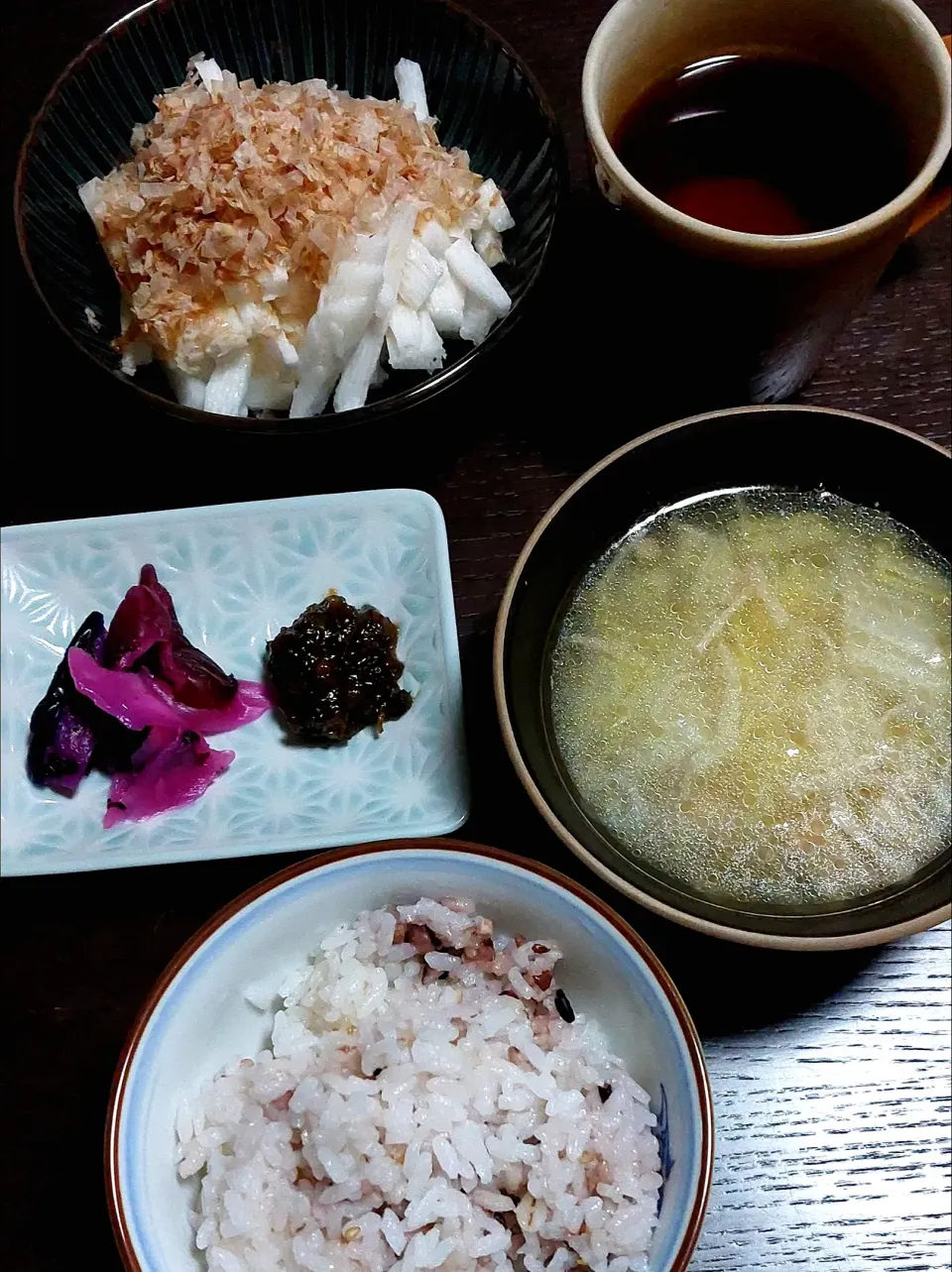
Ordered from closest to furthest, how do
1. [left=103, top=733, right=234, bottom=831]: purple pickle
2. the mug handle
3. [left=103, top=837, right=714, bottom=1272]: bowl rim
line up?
[left=103, top=837, right=714, bottom=1272]: bowl rim
the mug handle
[left=103, top=733, right=234, bottom=831]: purple pickle

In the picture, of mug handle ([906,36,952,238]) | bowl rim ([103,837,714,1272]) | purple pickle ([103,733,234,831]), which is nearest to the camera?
bowl rim ([103,837,714,1272])

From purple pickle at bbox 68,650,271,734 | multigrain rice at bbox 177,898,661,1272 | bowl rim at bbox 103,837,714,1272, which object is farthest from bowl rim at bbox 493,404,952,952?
purple pickle at bbox 68,650,271,734

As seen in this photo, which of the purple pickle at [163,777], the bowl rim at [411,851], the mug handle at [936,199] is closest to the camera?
the bowl rim at [411,851]

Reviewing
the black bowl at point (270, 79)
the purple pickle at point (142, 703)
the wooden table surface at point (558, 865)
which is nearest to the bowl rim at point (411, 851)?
the wooden table surface at point (558, 865)

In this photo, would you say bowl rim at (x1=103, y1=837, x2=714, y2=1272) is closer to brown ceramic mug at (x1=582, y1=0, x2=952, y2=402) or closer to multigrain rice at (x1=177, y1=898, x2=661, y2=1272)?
multigrain rice at (x1=177, y1=898, x2=661, y2=1272)

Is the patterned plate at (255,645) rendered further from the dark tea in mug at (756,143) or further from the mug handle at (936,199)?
the mug handle at (936,199)

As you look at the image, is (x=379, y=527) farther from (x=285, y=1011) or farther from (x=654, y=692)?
(x=285, y=1011)
